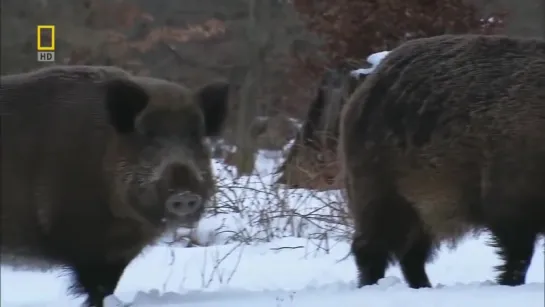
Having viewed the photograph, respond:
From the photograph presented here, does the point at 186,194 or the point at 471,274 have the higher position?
the point at 186,194

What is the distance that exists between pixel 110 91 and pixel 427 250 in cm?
230

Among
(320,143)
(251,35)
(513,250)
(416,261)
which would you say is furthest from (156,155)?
(251,35)

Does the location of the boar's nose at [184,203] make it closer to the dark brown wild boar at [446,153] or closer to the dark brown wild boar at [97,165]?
the dark brown wild boar at [97,165]

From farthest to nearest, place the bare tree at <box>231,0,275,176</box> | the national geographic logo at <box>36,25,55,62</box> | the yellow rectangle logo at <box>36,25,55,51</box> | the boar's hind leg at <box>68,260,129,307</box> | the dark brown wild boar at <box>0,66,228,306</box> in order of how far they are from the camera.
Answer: the bare tree at <box>231,0,275,176</box>
the yellow rectangle logo at <box>36,25,55,51</box>
the national geographic logo at <box>36,25,55,62</box>
the boar's hind leg at <box>68,260,129,307</box>
the dark brown wild boar at <box>0,66,228,306</box>

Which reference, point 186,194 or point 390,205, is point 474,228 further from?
point 186,194

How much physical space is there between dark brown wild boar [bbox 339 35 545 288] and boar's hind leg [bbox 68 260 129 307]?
1502mm

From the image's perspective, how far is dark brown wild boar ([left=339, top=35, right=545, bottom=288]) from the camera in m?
4.23

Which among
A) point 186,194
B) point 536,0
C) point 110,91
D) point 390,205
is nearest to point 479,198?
point 390,205

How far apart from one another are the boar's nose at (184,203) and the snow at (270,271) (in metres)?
0.44

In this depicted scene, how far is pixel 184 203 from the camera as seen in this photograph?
11.4 ft

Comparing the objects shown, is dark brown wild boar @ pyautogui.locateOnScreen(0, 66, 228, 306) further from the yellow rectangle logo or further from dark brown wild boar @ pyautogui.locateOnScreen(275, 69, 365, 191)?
the yellow rectangle logo

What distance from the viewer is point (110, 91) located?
3.48 m

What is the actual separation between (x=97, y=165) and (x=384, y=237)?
6.05ft

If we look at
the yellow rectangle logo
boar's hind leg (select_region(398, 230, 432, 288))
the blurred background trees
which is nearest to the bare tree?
the blurred background trees
